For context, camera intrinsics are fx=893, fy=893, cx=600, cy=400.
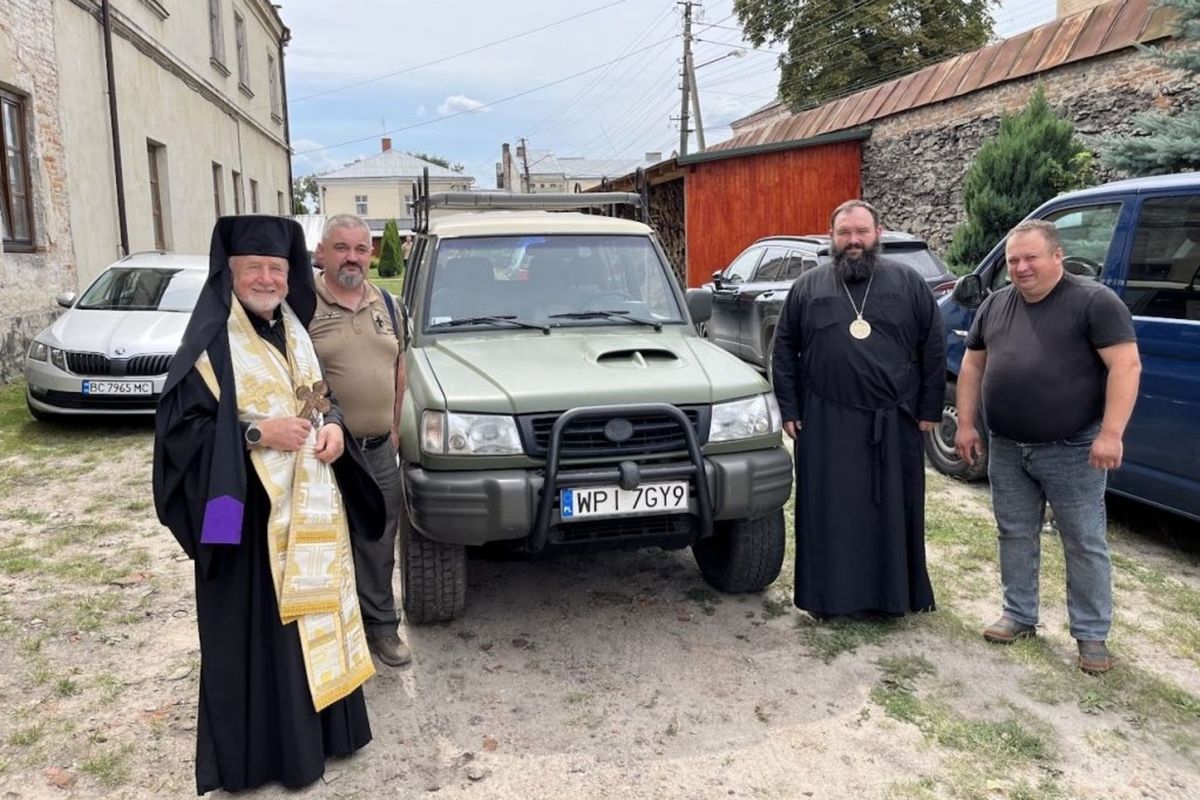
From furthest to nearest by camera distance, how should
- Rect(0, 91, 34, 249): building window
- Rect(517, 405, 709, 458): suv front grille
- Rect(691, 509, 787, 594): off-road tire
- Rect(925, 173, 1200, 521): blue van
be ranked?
1. Rect(0, 91, 34, 249): building window
2. Rect(925, 173, 1200, 521): blue van
3. Rect(691, 509, 787, 594): off-road tire
4. Rect(517, 405, 709, 458): suv front grille

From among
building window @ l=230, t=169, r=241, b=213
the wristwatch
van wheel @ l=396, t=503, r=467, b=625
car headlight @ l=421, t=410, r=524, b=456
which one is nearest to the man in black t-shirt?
car headlight @ l=421, t=410, r=524, b=456

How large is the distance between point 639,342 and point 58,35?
1124 cm

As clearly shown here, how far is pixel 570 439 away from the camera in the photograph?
12.0ft

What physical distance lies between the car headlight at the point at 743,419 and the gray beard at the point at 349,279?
5.12 feet

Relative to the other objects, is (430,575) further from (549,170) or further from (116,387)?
(549,170)

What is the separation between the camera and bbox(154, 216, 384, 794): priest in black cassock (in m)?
2.56

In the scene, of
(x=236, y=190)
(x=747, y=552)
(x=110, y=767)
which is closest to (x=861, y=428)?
(x=747, y=552)

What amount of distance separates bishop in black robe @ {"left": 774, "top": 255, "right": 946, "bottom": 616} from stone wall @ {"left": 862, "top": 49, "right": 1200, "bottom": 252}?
708 centimetres

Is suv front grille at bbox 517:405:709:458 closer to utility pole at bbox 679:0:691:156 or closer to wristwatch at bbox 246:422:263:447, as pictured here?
wristwatch at bbox 246:422:263:447

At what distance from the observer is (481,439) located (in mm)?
3578

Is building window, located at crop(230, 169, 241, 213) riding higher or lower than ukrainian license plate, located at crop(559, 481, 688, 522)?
higher

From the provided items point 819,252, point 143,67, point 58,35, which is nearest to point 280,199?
point 143,67

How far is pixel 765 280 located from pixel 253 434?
846 centimetres

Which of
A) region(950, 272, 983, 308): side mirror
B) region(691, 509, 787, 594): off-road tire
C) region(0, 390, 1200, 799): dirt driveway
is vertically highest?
region(950, 272, 983, 308): side mirror
